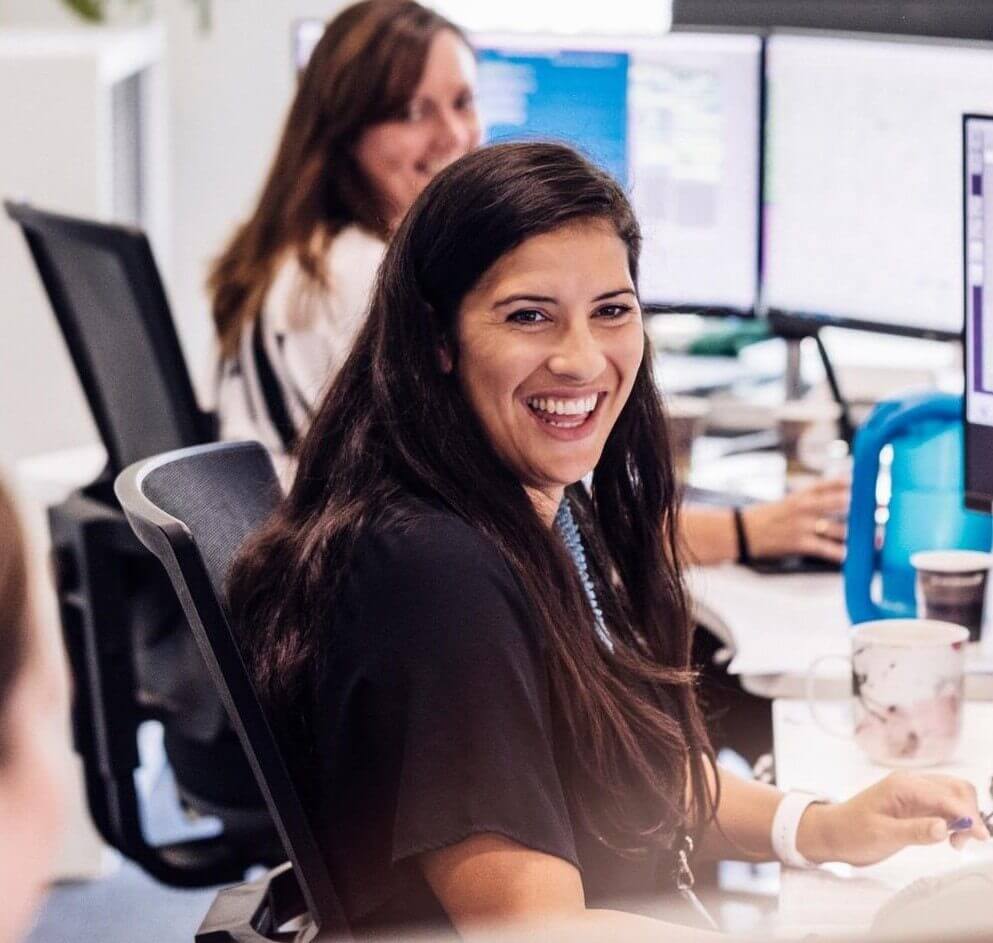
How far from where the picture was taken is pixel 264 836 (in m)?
1.76

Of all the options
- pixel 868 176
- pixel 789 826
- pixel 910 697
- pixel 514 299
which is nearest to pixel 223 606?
pixel 514 299

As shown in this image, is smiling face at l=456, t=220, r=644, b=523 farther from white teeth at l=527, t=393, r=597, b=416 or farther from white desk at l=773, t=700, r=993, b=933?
white desk at l=773, t=700, r=993, b=933

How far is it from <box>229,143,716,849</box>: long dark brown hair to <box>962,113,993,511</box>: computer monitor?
0.47 m

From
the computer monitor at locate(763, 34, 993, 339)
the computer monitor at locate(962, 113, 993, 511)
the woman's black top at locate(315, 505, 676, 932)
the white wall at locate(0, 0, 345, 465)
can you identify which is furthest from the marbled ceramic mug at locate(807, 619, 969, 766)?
the white wall at locate(0, 0, 345, 465)

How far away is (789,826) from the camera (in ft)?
4.18

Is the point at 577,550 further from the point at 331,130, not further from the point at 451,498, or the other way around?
the point at 331,130

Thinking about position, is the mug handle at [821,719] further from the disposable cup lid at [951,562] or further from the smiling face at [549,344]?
the smiling face at [549,344]

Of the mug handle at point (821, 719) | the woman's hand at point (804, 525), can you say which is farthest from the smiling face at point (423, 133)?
the mug handle at point (821, 719)

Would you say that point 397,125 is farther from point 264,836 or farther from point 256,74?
point 256,74

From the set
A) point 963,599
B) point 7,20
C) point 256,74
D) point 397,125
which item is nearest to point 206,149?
point 256,74

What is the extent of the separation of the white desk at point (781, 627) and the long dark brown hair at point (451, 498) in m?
0.36

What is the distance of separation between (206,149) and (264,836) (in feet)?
7.77

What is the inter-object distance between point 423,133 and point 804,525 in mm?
746

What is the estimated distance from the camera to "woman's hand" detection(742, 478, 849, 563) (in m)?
1.96
